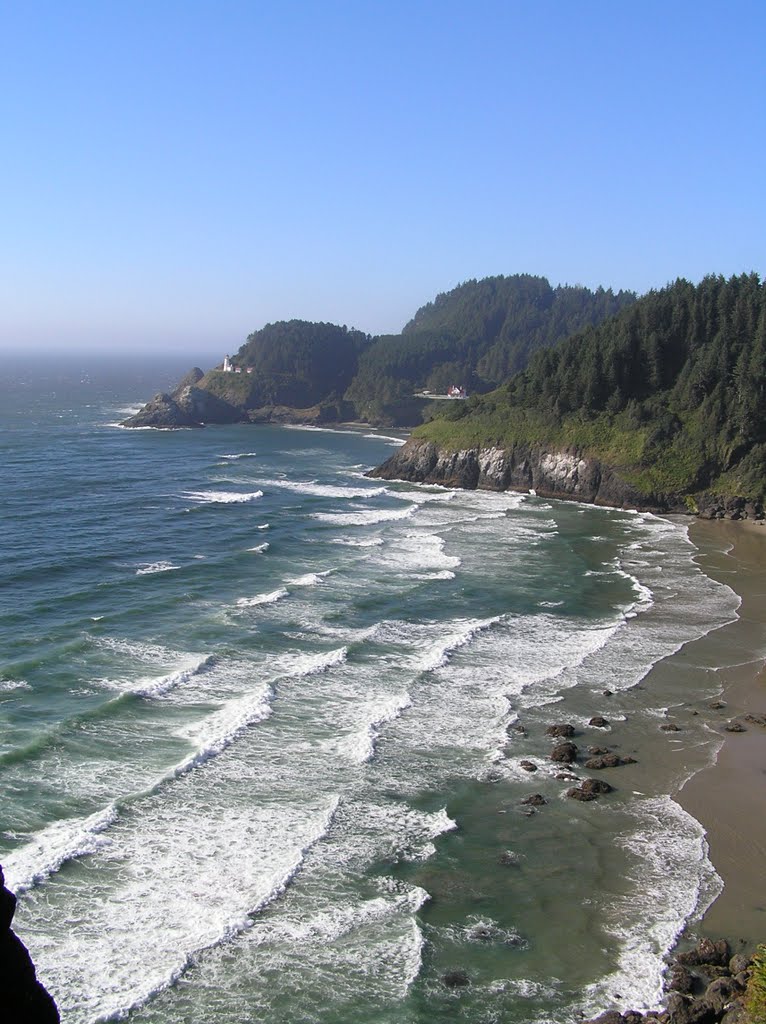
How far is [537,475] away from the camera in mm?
91250

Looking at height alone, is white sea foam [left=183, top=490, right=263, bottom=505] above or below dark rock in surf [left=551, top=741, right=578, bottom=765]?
below

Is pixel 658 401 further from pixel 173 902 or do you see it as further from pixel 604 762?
pixel 173 902

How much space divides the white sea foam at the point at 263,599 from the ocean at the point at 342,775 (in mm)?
377

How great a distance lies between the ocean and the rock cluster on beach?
A: 0.53 metres

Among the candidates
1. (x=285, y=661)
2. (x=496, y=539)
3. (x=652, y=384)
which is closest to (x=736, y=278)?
(x=652, y=384)

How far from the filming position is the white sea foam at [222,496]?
79.9 m

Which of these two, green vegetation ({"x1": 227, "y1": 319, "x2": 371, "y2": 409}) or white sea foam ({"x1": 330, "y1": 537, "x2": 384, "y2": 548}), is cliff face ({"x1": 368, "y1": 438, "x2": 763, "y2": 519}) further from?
green vegetation ({"x1": 227, "y1": 319, "x2": 371, "y2": 409})

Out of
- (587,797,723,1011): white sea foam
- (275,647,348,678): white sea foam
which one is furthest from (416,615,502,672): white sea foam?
(587,797,723,1011): white sea foam

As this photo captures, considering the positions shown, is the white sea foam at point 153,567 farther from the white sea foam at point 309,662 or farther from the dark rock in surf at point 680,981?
the dark rock in surf at point 680,981

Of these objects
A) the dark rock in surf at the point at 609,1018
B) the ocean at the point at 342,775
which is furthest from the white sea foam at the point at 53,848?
the dark rock in surf at the point at 609,1018

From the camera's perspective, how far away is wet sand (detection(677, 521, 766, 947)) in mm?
23047

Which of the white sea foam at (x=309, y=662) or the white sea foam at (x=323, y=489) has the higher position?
the white sea foam at (x=309, y=662)

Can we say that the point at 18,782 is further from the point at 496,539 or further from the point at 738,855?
the point at 496,539

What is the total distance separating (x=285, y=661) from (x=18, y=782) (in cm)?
1373
